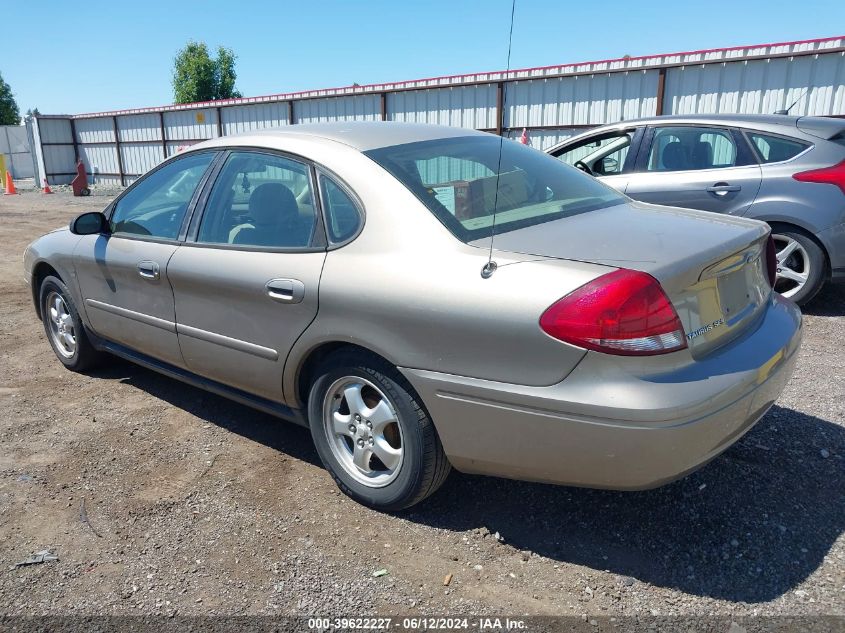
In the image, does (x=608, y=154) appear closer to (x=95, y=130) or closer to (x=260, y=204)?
(x=260, y=204)

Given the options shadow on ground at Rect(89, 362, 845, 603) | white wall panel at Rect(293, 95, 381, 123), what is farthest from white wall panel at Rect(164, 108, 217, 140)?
shadow on ground at Rect(89, 362, 845, 603)

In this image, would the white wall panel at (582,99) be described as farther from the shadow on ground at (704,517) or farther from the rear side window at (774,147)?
the shadow on ground at (704,517)

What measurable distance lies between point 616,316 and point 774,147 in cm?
452

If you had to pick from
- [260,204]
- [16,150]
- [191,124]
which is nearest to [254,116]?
[191,124]

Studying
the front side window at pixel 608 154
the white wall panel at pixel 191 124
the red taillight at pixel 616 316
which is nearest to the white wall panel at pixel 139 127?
the white wall panel at pixel 191 124

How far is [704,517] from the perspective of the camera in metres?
2.82

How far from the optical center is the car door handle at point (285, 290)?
2.93m

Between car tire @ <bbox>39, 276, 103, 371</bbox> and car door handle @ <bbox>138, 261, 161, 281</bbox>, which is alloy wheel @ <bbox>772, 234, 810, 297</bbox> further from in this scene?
car tire @ <bbox>39, 276, 103, 371</bbox>

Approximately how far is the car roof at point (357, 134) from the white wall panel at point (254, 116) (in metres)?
16.3

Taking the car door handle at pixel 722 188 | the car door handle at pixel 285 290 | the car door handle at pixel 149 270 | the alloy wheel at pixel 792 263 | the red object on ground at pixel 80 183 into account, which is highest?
the car door handle at pixel 722 188

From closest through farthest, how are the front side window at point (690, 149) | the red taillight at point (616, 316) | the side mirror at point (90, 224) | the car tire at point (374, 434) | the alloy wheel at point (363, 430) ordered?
the red taillight at point (616, 316) → the car tire at point (374, 434) → the alloy wheel at point (363, 430) → the side mirror at point (90, 224) → the front side window at point (690, 149)

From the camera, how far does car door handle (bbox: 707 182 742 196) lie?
230 inches

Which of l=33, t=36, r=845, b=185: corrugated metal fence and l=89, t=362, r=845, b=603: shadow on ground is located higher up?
l=33, t=36, r=845, b=185: corrugated metal fence

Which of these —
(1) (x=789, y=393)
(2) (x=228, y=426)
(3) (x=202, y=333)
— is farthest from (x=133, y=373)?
(1) (x=789, y=393)
